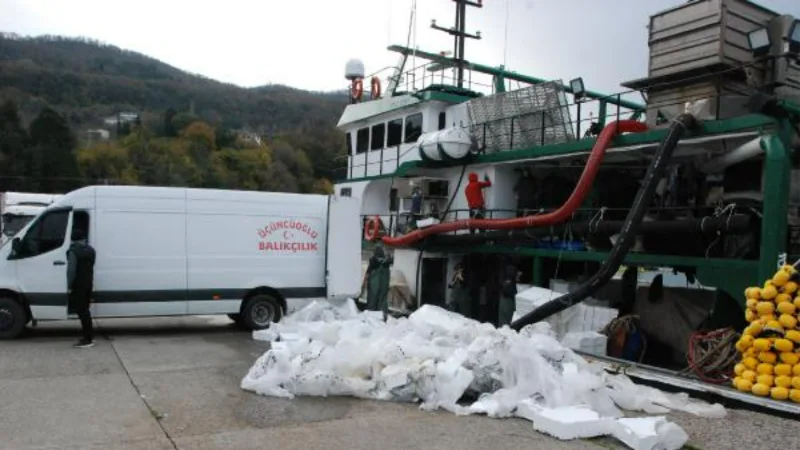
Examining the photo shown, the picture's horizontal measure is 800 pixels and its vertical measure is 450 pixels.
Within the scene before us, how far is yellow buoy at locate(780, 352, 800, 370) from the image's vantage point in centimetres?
720

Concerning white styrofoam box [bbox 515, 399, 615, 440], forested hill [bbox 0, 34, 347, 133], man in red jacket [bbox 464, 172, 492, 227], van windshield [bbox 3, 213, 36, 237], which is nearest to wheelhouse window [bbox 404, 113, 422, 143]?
man in red jacket [bbox 464, 172, 492, 227]

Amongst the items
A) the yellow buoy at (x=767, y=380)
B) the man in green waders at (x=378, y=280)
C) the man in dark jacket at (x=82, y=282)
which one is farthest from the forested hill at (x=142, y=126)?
the yellow buoy at (x=767, y=380)

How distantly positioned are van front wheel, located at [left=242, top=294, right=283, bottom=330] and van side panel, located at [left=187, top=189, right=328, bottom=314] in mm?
216

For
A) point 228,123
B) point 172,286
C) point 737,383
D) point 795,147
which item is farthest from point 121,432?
point 228,123

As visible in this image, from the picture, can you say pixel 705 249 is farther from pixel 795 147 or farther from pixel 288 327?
pixel 288 327

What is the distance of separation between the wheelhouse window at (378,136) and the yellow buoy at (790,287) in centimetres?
1278

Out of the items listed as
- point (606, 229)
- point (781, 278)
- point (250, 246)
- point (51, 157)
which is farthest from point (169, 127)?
point (781, 278)

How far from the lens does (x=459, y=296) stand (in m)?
14.8

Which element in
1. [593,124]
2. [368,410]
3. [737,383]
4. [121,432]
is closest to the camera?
[121,432]

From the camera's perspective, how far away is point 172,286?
1112cm

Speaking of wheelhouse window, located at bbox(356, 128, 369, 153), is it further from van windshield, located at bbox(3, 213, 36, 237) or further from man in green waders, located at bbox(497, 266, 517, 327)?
van windshield, located at bbox(3, 213, 36, 237)

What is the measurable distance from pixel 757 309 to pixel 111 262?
9.82 metres

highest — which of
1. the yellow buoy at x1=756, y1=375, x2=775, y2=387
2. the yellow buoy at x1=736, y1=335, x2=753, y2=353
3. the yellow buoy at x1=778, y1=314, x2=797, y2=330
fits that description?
the yellow buoy at x1=778, y1=314, x2=797, y2=330

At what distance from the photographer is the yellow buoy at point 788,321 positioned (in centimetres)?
726
